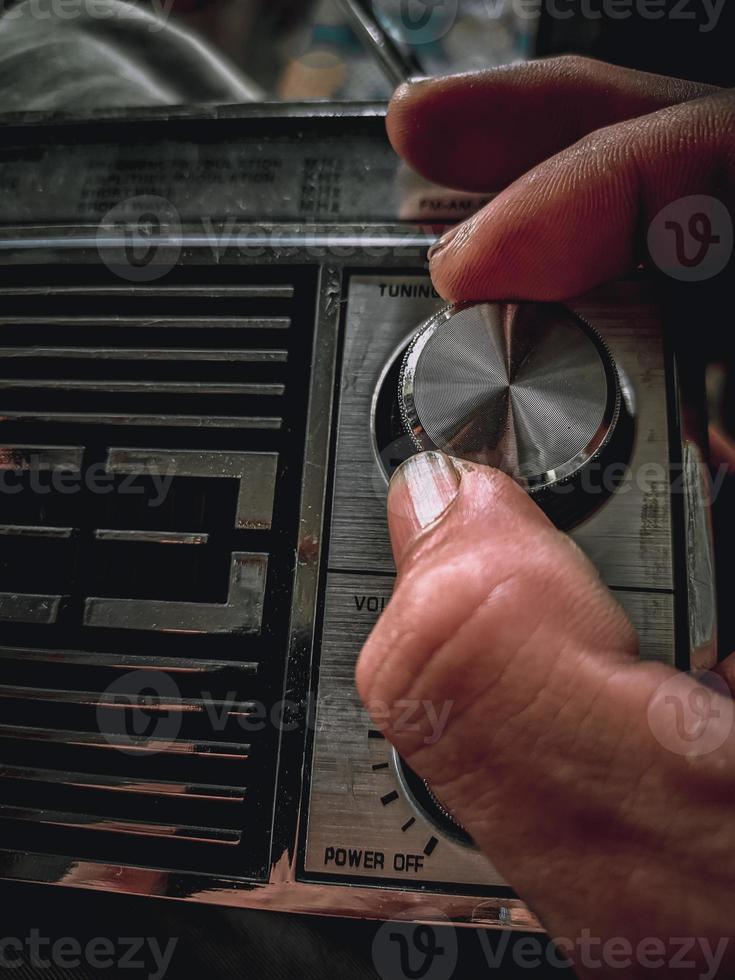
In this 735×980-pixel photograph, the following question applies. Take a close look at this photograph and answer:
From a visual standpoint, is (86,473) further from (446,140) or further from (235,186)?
(446,140)

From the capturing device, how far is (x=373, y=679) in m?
0.37

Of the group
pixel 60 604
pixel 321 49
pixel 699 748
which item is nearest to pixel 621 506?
pixel 699 748

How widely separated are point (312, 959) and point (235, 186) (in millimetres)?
648

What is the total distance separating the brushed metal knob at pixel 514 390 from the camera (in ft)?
1.42

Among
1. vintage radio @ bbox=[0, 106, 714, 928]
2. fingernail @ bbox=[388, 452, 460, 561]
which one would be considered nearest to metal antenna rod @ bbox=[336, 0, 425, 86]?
vintage radio @ bbox=[0, 106, 714, 928]
